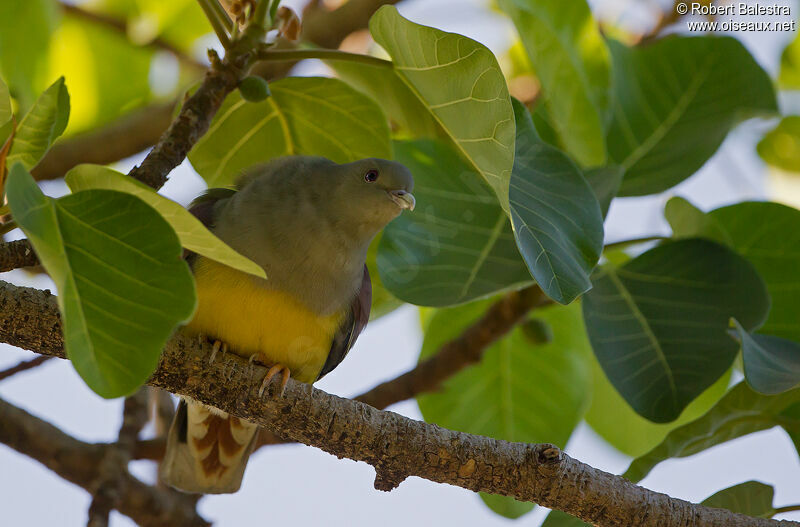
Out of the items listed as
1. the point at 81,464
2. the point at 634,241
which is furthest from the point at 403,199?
the point at 81,464

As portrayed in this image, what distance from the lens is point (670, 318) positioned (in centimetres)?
235

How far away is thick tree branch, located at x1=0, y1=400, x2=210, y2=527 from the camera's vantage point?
260 centimetres

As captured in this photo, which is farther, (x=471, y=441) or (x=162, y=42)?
(x=162, y=42)

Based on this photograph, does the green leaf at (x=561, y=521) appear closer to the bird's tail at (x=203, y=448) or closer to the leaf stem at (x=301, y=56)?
the bird's tail at (x=203, y=448)

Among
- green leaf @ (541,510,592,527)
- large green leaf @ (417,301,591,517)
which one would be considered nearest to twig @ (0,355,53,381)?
large green leaf @ (417,301,591,517)

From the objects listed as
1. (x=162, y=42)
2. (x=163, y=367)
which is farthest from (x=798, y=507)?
(x=162, y=42)

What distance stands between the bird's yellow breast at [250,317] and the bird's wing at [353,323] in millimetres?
145

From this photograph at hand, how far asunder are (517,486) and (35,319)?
1.01m

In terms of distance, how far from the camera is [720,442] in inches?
88.4

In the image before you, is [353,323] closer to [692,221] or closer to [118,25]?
[692,221]

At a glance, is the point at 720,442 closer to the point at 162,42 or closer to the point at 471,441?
the point at 471,441

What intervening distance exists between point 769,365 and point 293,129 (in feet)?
4.89

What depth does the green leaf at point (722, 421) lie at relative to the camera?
2.14m

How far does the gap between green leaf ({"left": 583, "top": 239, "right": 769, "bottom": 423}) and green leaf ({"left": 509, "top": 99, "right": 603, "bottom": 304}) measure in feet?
1.57
